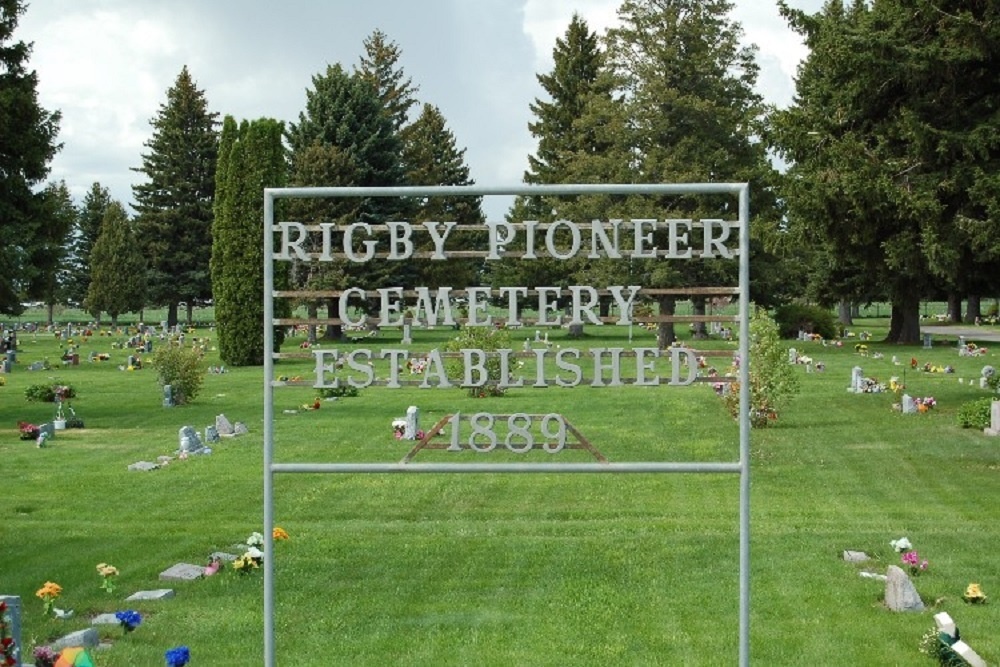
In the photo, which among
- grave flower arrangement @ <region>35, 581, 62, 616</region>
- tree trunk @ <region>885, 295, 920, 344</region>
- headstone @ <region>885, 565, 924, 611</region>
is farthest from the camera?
tree trunk @ <region>885, 295, 920, 344</region>

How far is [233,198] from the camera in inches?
1606

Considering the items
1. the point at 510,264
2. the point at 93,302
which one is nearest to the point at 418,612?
the point at 510,264

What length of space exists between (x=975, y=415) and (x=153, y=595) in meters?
15.1

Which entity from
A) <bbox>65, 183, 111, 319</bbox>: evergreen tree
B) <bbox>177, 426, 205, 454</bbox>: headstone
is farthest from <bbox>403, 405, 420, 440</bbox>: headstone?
<bbox>65, 183, 111, 319</bbox>: evergreen tree

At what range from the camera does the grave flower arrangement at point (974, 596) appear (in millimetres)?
9133

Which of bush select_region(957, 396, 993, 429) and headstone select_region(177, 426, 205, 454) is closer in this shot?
headstone select_region(177, 426, 205, 454)

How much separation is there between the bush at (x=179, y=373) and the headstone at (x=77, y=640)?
1857 cm

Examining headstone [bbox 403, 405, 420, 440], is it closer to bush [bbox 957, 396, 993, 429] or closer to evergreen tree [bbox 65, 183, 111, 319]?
bush [bbox 957, 396, 993, 429]

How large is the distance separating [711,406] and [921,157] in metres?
6.83

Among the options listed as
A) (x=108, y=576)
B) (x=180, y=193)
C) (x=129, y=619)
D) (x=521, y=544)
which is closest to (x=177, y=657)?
(x=129, y=619)

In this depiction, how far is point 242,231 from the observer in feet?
132

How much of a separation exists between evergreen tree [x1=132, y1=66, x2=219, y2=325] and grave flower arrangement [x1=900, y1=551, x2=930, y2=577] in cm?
5843

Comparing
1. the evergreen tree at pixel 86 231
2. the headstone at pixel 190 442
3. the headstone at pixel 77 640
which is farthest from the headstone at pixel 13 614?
the evergreen tree at pixel 86 231

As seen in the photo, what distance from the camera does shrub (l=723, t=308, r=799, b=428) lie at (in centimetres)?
2106
